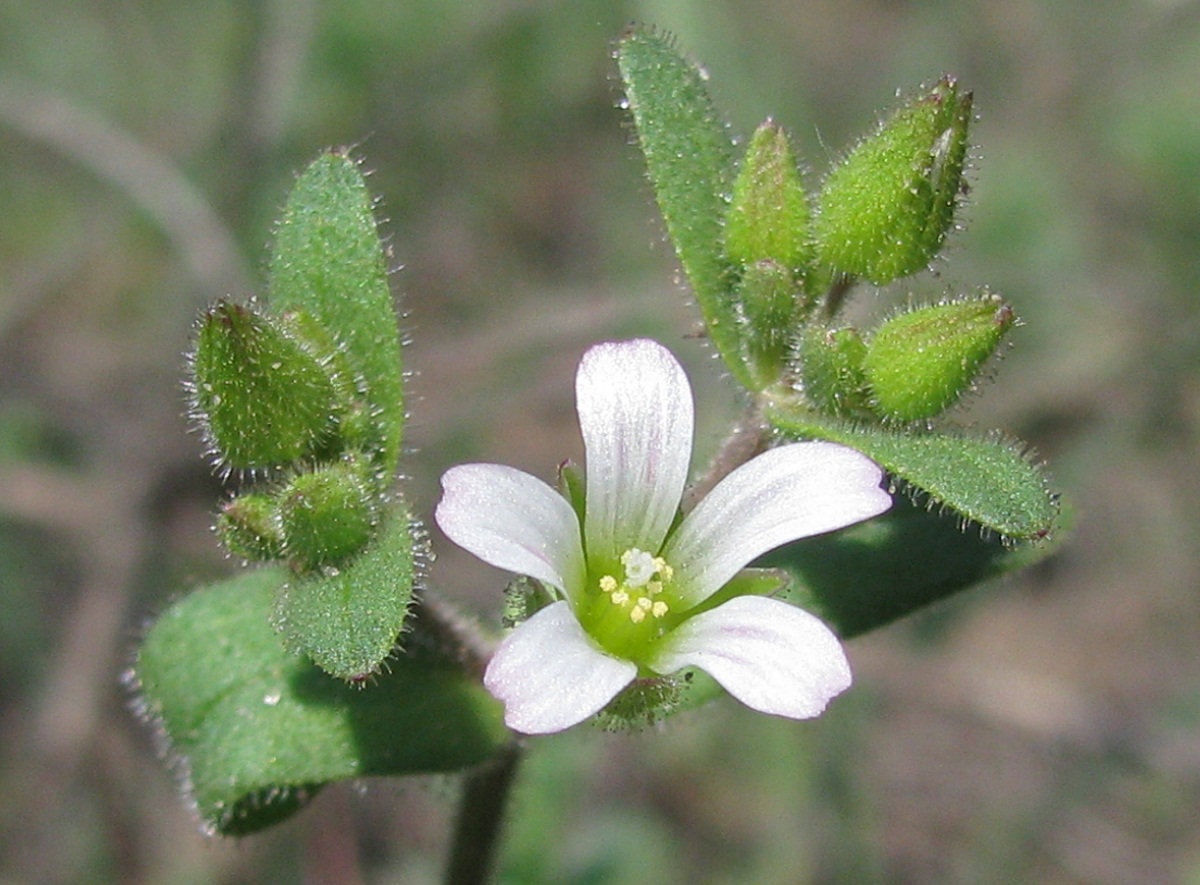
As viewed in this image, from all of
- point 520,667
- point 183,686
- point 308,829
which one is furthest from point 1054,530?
point 308,829

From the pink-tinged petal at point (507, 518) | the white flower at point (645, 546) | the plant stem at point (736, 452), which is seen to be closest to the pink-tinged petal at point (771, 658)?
the white flower at point (645, 546)

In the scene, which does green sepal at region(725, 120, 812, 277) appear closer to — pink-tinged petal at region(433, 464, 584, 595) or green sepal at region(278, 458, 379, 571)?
pink-tinged petal at region(433, 464, 584, 595)

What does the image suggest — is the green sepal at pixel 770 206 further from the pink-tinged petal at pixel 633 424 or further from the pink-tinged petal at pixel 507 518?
the pink-tinged petal at pixel 507 518

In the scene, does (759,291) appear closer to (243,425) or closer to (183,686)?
(243,425)

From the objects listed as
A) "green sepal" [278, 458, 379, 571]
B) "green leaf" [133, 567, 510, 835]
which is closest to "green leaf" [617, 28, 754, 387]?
"green sepal" [278, 458, 379, 571]

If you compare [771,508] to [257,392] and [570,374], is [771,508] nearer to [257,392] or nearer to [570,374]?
[257,392]
